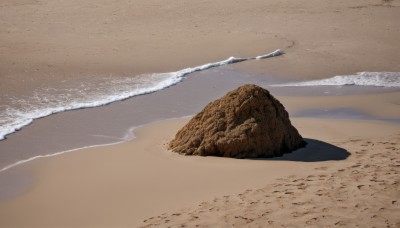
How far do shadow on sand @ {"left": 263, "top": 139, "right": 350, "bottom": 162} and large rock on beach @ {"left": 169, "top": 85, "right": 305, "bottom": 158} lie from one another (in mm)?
114

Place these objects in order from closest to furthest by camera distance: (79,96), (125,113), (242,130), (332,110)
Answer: (242,130), (125,113), (332,110), (79,96)

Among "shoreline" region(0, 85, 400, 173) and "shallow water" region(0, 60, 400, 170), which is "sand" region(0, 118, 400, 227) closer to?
"shallow water" region(0, 60, 400, 170)

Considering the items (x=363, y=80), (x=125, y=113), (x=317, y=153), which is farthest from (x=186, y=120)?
(x=363, y=80)

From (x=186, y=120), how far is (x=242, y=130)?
85.9 inches

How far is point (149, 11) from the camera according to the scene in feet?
59.2

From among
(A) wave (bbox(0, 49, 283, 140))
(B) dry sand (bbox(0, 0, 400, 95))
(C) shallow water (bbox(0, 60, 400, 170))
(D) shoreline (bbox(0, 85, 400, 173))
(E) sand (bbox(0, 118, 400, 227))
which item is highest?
(B) dry sand (bbox(0, 0, 400, 95))

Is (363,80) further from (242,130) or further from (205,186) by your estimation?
(205,186)

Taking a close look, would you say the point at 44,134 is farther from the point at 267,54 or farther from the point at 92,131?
the point at 267,54

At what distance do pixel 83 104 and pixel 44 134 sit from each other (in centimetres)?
166

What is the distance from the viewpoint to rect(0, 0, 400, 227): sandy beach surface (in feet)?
18.7

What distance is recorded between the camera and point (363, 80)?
12.2 m

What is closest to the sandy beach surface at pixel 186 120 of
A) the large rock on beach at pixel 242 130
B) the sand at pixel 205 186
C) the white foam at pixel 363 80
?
the sand at pixel 205 186

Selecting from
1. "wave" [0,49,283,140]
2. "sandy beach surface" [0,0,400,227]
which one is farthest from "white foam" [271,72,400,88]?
"wave" [0,49,283,140]

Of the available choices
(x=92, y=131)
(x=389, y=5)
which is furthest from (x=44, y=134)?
(x=389, y=5)
